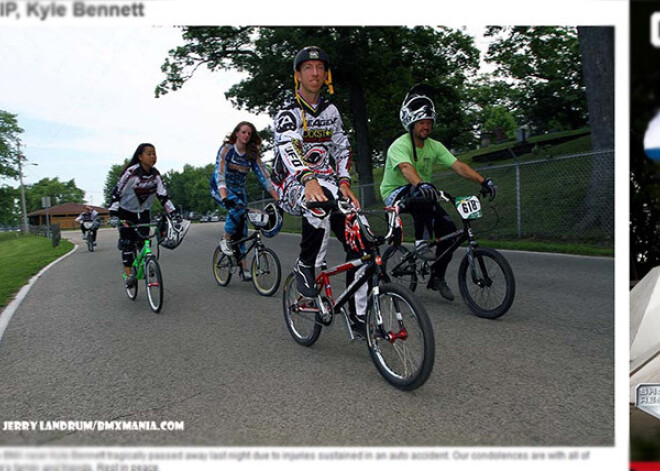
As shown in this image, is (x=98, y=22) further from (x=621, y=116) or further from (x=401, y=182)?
(x=401, y=182)

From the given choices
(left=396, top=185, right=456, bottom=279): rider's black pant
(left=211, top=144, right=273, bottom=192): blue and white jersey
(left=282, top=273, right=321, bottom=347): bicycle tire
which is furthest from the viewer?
(left=211, top=144, right=273, bottom=192): blue and white jersey

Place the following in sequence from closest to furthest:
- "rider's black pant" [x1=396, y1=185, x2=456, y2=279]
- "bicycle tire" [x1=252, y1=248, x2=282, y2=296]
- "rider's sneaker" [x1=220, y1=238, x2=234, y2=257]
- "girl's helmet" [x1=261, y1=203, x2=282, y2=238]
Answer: "rider's black pant" [x1=396, y1=185, x2=456, y2=279] < "girl's helmet" [x1=261, y1=203, x2=282, y2=238] < "bicycle tire" [x1=252, y1=248, x2=282, y2=296] < "rider's sneaker" [x1=220, y1=238, x2=234, y2=257]

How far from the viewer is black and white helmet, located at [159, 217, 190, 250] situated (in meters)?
4.40

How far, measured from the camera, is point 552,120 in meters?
3.38

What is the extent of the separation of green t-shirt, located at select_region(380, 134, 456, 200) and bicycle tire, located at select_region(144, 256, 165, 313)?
90.3 inches

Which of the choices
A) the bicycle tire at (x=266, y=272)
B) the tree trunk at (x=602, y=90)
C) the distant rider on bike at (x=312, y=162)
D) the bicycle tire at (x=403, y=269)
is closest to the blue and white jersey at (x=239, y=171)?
the bicycle tire at (x=266, y=272)

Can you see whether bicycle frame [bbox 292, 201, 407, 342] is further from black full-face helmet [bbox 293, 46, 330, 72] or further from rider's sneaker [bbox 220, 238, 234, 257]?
rider's sneaker [bbox 220, 238, 234, 257]

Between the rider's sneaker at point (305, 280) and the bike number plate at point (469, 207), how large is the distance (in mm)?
1178

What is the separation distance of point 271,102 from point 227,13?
1773mm

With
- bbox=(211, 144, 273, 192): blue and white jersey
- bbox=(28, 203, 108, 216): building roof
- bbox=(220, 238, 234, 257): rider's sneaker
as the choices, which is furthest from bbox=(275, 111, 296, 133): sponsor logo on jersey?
bbox=(220, 238, 234, 257): rider's sneaker

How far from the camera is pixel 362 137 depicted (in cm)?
537

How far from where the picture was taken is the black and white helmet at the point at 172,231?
440 centimetres

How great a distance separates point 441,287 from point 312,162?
6.25 feet

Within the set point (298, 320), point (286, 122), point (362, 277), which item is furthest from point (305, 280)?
point (286, 122)
